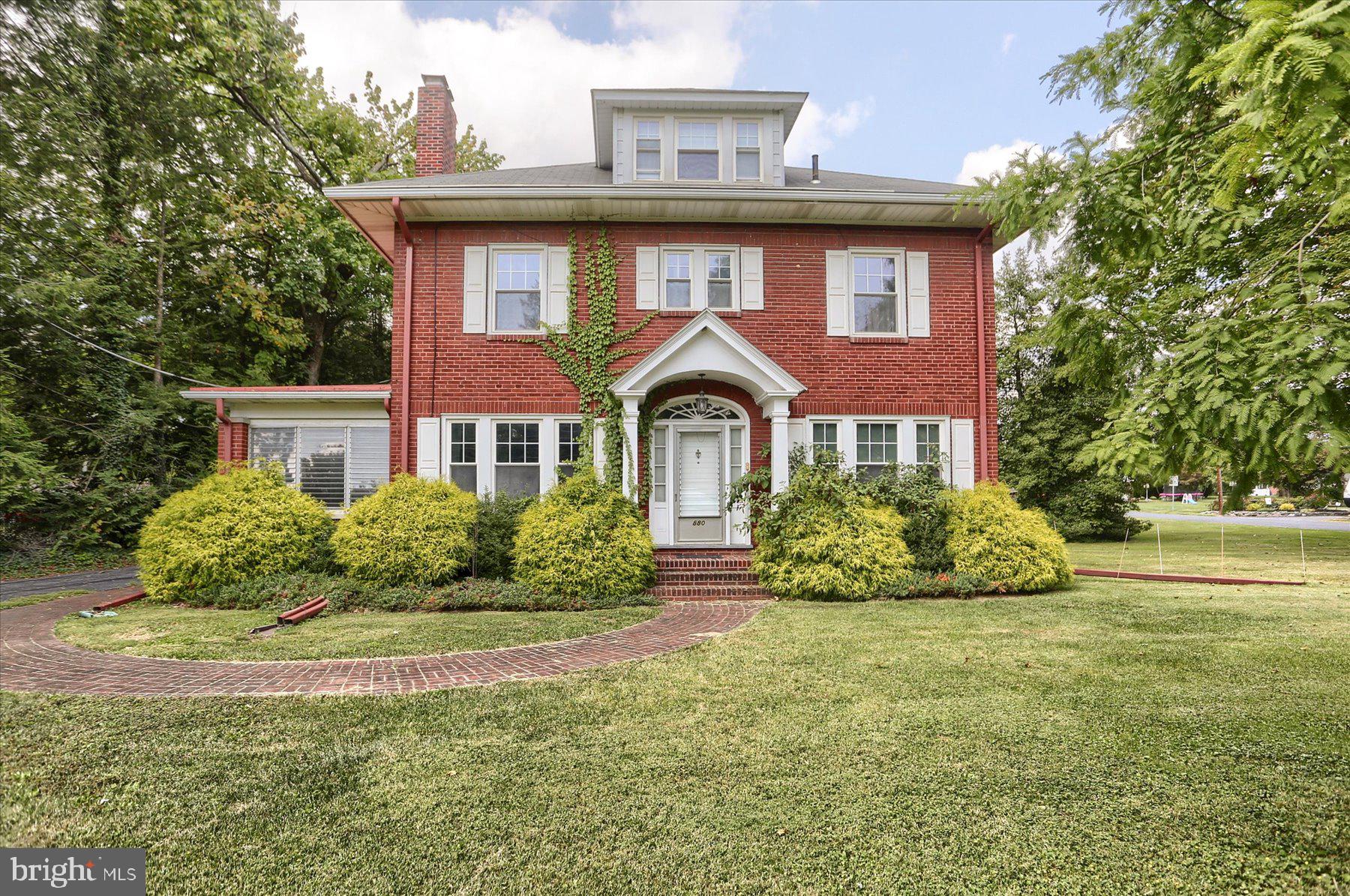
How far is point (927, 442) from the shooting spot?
11.1 m

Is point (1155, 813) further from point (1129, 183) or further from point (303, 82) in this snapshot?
point (303, 82)

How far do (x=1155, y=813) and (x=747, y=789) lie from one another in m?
1.91

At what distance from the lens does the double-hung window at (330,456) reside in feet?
39.1

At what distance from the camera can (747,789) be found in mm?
3111

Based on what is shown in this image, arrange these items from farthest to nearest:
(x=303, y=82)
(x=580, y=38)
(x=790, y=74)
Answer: (x=303, y=82), (x=790, y=74), (x=580, y=38)

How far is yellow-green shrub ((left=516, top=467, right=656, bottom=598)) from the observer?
856 centimetres

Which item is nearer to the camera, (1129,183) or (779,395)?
(1129,183)

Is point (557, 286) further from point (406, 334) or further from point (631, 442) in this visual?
point (631, 442)

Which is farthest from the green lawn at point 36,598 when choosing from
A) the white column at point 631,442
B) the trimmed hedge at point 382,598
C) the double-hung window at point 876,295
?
the double-hung window at point 876,295

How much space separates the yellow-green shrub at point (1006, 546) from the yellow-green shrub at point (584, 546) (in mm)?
4825

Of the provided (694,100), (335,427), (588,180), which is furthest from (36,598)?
(694,100)

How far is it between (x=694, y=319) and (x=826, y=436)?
3.18m

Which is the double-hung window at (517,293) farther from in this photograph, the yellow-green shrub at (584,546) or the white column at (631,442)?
the yellow-green shrub at (584,546)

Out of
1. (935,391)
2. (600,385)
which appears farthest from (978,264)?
(600,385)
